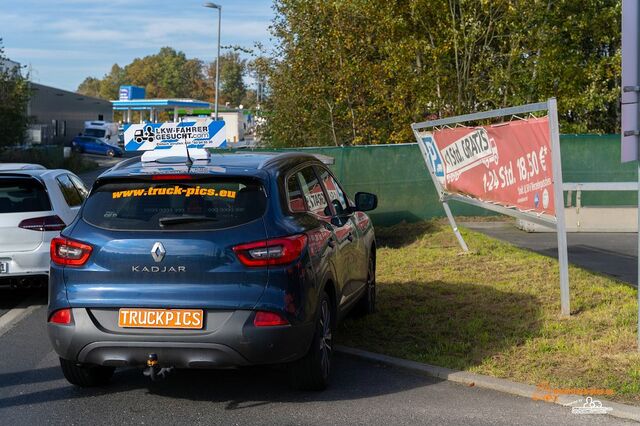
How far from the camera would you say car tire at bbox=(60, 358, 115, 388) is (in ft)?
21.2

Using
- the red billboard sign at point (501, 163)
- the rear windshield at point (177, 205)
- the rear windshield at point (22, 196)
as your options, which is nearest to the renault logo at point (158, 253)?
the rear windshield at point (177, 205)

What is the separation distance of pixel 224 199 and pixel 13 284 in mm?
5100

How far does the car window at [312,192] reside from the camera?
696 cm

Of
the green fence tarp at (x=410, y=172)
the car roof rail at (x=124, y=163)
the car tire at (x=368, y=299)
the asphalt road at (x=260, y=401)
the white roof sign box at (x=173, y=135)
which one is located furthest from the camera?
the green fence tarp at (x=410, y=172)

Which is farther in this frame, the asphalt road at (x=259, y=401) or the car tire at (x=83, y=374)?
the car tire at (x=83, y=374)

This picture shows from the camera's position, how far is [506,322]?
8.41m

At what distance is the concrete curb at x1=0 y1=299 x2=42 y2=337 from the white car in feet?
0.89

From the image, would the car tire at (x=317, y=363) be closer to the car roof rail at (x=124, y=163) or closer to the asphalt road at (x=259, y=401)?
the asphalt road at (x=259, y=401)

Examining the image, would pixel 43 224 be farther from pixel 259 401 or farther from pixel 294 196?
pixel 259 401

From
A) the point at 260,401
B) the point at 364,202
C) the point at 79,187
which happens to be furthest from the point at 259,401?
the point at 79,187

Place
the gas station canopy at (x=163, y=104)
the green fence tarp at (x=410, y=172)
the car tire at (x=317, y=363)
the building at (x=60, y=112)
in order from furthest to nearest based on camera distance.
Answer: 1. the gas station canopy at (x=163, y=104)
2. the building at (x=60, y=112)
3. the green fence tarp at (x=410, y=172)
4. the car tire at (x=317, y=363)

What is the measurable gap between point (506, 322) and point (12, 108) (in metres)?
30.2

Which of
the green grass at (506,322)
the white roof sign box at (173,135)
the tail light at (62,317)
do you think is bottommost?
the green grass at (506,322)

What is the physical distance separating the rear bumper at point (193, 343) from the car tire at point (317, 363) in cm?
33
